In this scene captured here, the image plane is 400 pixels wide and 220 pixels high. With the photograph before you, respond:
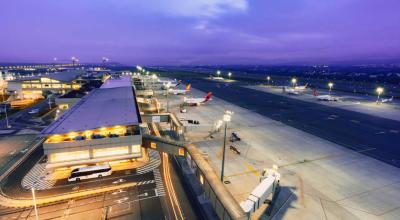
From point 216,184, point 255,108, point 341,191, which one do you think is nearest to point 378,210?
Result: point 341,191

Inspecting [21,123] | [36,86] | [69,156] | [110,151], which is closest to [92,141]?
[110,151]

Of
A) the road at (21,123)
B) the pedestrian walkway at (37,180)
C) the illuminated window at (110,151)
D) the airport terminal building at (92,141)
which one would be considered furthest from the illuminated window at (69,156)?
the road at (21,123)

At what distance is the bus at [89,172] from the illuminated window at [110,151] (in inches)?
110

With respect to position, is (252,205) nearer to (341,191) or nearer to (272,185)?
(272,185)

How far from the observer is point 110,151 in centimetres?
3806

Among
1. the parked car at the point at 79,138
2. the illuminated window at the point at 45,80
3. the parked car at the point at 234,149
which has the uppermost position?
the illuminated window at the point at 45,80

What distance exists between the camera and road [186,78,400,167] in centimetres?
4673

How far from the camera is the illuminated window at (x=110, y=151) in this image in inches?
1475

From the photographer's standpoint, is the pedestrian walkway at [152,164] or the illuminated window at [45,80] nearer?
the pedestrian walkway at [152,164]

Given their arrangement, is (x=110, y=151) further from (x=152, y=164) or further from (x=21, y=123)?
(x=21, y=123)

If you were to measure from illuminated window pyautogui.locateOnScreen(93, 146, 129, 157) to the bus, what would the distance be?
280 centimetres

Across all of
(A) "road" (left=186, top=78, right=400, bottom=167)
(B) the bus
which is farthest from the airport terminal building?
(A) "road" (left=186, top=78, right=400, bottom=167)

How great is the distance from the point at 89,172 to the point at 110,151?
4.99 metres

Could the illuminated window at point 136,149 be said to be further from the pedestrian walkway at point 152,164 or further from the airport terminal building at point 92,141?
the pedestrian walkway at point 152,164
